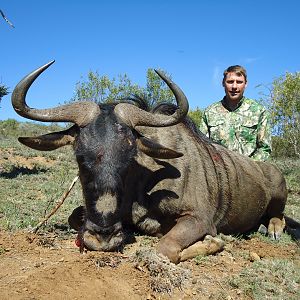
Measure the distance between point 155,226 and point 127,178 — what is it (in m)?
0.69

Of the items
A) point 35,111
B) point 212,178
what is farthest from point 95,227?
point 212,178

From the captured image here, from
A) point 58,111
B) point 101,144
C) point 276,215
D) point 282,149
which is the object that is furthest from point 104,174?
point 282,149

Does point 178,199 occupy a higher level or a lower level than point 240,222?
higher

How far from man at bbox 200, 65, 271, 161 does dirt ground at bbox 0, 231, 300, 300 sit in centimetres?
→ 303

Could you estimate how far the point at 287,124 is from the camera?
18031mm

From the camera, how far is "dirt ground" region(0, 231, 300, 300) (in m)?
3.47

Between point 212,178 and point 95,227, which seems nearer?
point 95,227

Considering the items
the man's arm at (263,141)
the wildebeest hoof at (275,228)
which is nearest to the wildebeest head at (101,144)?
the wildebeest hoof at (275,228)

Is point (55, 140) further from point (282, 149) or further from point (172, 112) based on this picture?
point (282, 149)

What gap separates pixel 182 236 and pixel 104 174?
3.54ft

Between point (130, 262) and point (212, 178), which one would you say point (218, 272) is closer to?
point (130, 262)

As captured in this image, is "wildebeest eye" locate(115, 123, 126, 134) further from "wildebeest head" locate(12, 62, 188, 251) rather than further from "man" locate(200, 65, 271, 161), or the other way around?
"man" locate(200, 65, 271, 161)

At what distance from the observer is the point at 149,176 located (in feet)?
17.2

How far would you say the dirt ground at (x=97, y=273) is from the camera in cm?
347
